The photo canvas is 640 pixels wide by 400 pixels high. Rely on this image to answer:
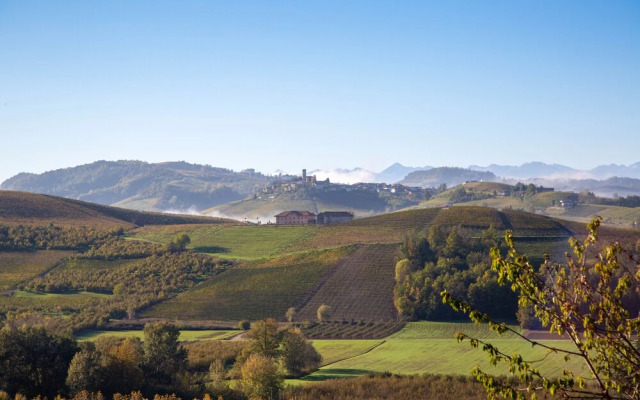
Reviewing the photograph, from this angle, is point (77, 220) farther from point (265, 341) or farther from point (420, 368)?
point (420, 368)

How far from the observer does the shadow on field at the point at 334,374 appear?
2279 inches

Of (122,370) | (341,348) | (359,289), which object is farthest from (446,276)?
(122,370)

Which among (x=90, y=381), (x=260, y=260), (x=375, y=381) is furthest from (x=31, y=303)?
(x=375, y=381)

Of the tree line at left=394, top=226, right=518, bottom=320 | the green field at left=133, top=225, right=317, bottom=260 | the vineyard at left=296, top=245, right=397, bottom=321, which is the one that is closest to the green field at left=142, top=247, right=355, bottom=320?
the vineyard at left=296, top=245, right=397, bottom=321

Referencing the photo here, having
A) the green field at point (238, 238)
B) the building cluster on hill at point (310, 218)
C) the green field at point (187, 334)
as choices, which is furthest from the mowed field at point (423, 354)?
the building cluster on hill at point (310, 218)

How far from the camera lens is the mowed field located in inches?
2365

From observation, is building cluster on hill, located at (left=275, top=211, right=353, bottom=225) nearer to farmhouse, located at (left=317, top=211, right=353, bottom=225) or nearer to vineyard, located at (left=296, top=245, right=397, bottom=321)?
farmhouse, located at (left=317, top=211, right=353, bottom=225)

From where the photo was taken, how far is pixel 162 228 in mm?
147625

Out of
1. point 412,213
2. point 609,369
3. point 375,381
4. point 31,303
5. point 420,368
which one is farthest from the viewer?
point 412,213

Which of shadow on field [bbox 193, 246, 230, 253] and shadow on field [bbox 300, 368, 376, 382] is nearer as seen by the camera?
shadow on field [bbox 300, 368, 376, 382]

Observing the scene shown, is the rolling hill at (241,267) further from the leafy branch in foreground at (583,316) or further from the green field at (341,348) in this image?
the leafy branch in foreground at (583,316)

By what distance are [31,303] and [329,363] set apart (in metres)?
47.6

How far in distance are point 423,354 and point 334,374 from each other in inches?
513

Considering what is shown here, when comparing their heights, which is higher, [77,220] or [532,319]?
[77,220]
